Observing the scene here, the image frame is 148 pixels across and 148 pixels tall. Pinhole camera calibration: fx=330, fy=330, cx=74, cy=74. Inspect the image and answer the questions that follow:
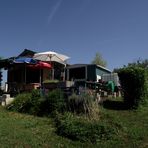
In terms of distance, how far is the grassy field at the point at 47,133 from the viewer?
8.86 metres

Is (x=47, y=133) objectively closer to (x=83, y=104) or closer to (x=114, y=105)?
(x=83, y=104)

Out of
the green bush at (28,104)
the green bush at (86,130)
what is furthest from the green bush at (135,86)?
the green bush at (86,130)

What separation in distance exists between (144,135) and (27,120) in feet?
14.4

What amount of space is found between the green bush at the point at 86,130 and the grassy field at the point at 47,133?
0.22m

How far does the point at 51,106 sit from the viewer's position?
1345 centimetres

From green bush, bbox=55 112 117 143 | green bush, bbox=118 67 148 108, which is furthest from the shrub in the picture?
green bush, bbox=118 67 148 108

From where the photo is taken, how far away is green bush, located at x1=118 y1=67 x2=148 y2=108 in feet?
50.5

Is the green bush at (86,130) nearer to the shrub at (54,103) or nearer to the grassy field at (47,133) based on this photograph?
the grassy field at (47,133)

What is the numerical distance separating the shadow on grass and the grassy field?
1.74 m

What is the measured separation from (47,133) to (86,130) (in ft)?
3.92

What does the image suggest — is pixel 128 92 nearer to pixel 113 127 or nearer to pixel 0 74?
pixel 113 127

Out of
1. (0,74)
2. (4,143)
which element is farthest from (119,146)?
(0,74)

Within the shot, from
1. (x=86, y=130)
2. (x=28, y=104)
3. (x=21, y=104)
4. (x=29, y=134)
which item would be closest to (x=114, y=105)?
(x=28, y=104)

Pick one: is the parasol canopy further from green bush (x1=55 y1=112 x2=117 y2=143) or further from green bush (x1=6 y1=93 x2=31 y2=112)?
green bush (x1=55 y1=112 x2=117 y2=143)
